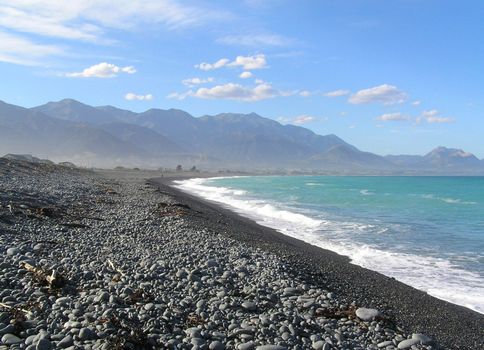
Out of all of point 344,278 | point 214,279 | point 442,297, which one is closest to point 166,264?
point 214,279

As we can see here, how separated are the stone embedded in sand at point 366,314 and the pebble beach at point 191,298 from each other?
0.11ft

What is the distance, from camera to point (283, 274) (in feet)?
33.1

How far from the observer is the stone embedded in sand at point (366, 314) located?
792cm

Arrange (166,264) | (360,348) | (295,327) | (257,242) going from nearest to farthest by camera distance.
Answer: (360,348)
(295,327)
(166,264)
(257,242)

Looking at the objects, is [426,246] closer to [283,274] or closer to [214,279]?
[283,274]

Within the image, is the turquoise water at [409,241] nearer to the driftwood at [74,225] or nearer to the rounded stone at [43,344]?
the driftwood at [74,225]

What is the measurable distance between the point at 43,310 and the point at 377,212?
30976mm

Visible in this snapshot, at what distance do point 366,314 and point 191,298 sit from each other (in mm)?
3078

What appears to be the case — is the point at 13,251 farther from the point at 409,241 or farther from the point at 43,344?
the point at 409,241

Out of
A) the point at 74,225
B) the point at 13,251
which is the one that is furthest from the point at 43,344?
the point at 74,225

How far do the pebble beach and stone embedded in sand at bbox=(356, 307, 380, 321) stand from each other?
0.11 ft

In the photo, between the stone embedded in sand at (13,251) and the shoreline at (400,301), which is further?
the stone embedded in sand at (13,251)

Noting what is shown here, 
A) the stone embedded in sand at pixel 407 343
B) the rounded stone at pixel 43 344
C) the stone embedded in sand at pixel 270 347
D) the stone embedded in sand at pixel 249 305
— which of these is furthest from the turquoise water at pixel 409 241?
Answer: the rounded stone at pixel 43 344

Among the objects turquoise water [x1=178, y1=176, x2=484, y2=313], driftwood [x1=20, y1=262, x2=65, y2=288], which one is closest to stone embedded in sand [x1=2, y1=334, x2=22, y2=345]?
driftwood [x1=20, y1=262, x2=65, y2=288]
